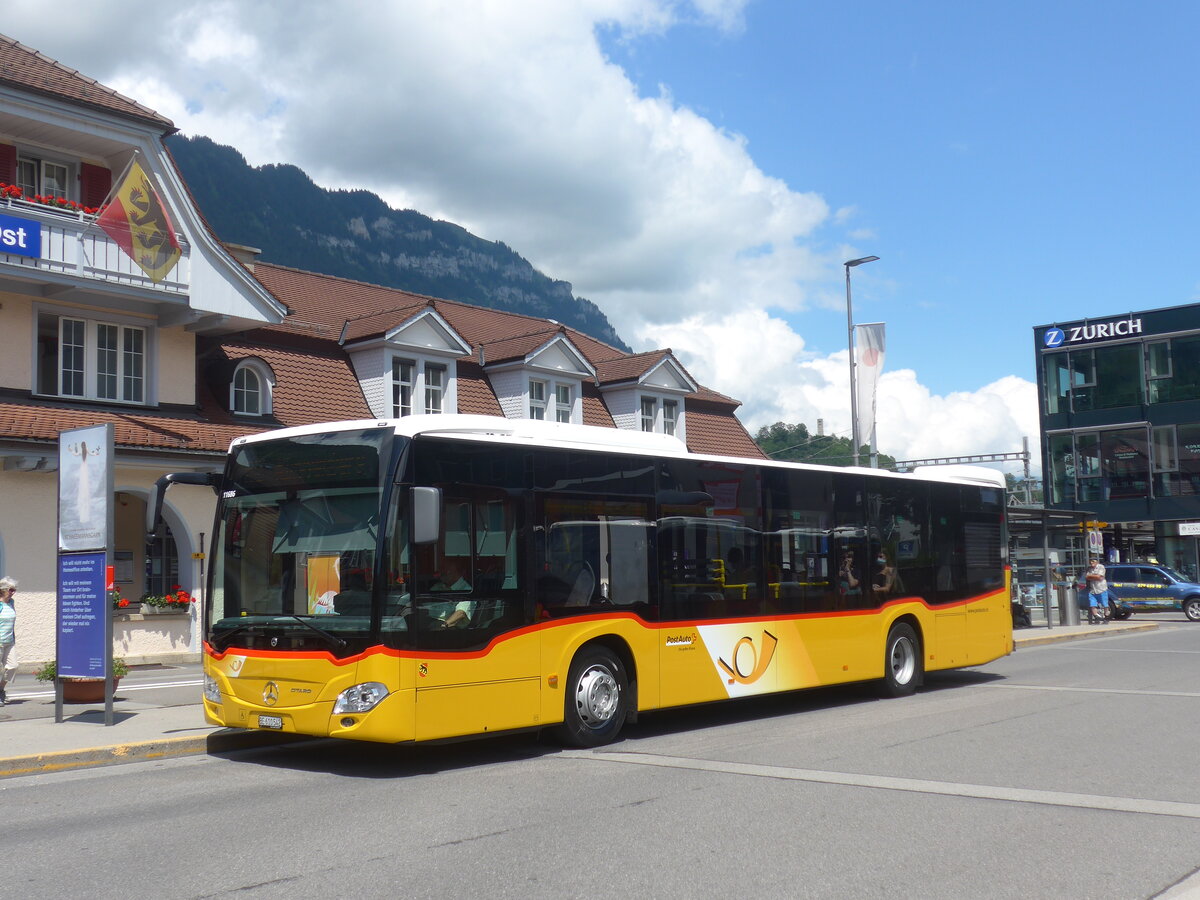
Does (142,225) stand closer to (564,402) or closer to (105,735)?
(105,735)

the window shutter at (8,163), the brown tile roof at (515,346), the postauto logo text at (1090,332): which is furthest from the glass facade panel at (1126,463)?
the window shutter at (8,163)

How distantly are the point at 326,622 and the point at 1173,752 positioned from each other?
7.33m

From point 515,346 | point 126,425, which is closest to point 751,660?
point 126,425

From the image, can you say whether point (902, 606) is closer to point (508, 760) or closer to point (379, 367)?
point (508, 760)

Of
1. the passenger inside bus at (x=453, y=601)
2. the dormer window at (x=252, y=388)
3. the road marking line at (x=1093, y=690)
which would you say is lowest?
the road marking line at (x=1093, y=690)

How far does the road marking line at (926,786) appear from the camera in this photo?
7.87 meters

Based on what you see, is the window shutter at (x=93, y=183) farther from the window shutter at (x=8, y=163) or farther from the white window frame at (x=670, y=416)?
the white window frame at (x=670, y=416)

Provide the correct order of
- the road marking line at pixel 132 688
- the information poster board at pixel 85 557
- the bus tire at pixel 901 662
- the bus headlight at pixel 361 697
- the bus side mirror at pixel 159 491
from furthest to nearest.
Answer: the road marking line at pixel 132 688 → the bus tire at pixel 901 662 → the information poster board at pixel 85 557 → the bus side mirror at pixel 159 491 → the bus headlight at pixel 361 697

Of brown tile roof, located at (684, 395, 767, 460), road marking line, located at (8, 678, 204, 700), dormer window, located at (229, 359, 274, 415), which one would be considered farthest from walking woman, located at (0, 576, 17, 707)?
brown tile roof, located at (684, 395, 767, 460)

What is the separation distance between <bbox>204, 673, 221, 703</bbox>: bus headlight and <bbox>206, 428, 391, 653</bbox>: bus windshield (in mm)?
317

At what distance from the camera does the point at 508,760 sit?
33.8ft

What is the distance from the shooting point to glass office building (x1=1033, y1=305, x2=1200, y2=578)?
55.1 m

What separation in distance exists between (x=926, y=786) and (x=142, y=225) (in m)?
18.3

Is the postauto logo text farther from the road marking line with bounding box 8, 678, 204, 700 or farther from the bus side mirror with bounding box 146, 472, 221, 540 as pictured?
the bus side mirror with bounding box 146, 472, 221, 540
